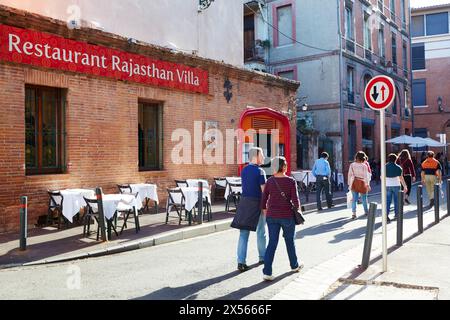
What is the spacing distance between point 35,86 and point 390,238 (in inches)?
319

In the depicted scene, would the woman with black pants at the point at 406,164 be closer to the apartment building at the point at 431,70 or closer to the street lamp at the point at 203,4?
the street lamp at the point at 203,4

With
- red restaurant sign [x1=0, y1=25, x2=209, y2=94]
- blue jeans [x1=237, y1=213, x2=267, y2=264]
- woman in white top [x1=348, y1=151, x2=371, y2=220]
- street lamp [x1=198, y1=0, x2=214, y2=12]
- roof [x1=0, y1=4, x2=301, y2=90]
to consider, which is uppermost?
street lamp [x1=198, y1=0, x2=214, y2=12]

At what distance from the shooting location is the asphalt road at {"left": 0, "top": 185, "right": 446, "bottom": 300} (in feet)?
17.6

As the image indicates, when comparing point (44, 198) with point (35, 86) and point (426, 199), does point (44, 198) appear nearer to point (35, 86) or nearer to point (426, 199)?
point (35, 86)

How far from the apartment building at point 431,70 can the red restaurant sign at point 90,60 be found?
92.5ft

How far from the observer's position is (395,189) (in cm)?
1096

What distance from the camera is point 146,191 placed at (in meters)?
11.9

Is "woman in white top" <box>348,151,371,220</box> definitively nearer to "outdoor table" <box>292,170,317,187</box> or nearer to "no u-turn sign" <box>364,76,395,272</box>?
"no u-turn sign" <box>364,76,395,272</box>

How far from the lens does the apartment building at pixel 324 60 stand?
23.4 metres

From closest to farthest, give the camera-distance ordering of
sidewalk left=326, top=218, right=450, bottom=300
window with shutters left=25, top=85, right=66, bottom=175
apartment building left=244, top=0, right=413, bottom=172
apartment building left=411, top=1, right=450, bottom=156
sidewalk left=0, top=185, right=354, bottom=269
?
sidewalk left=326, top=218, right=450, bottom=300, sidewalk left=0, top=185, right=354, bottom=269, window with shutters left=25, top=85, right=66, bottom=175, apartment building left=244, top=0, right=413, bottom=172, apartment building left=411, top=1, right=450, bottom=156

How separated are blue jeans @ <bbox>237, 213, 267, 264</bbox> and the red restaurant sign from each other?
247 inches

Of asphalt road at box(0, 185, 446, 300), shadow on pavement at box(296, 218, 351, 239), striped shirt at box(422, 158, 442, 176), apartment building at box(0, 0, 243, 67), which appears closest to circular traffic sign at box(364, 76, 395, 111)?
asphalt road at box(0, 185, 446, 300)

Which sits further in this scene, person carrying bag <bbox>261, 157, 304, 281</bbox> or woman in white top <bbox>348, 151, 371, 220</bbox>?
woman in white top <bbox>348, 151, 371, 220</bbox>
